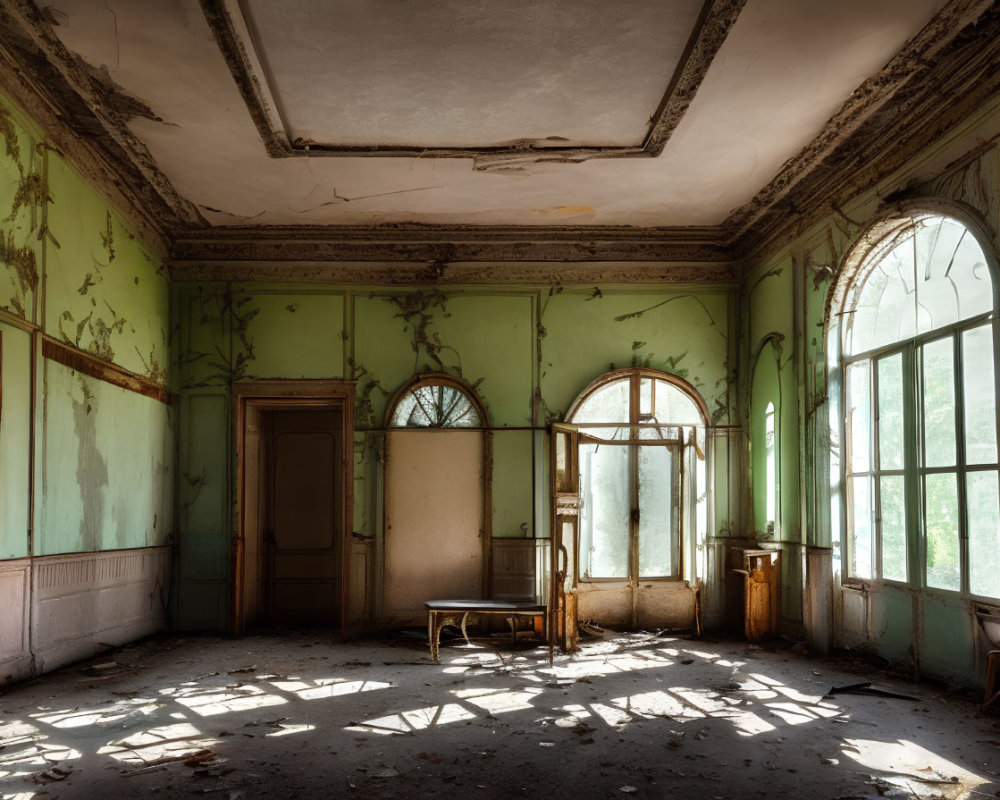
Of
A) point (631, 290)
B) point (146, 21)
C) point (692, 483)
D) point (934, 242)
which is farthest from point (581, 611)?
point (146, 21)

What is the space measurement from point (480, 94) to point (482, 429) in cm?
339

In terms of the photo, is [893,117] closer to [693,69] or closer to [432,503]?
[693,69]

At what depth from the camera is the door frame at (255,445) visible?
24.6 ft

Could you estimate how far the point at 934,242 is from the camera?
5.16m

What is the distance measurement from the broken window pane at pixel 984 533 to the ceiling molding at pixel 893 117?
208 cm

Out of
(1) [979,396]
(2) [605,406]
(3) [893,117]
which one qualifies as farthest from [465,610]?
(3) [893,117]

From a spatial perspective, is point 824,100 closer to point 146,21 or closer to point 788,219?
point 788,219

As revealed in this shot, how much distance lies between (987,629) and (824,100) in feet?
10.7

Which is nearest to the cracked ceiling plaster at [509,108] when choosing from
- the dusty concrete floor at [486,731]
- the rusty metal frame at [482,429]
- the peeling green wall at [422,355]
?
the peeling green wall at [422,355]

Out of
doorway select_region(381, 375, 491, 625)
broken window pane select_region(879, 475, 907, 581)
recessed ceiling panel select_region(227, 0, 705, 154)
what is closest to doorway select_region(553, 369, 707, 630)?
doorway select_region(381, 375, 491, 625)

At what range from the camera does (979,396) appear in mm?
4727

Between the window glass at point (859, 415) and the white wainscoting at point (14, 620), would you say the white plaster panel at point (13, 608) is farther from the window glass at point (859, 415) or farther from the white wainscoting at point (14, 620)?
the window glass at point (859, 415)

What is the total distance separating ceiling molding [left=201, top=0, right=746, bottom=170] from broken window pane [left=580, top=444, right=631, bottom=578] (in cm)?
283

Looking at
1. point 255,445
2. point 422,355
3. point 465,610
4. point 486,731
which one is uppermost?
point 422,355
